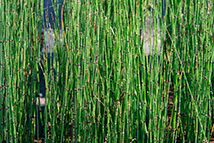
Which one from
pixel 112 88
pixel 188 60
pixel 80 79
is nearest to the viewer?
pixel 80 79

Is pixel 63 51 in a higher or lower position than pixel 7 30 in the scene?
lower

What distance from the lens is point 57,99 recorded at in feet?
5.66

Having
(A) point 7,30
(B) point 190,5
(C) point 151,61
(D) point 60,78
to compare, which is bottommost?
(D) point 60,78

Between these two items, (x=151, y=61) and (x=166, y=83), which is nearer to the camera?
(x=151, y=61)

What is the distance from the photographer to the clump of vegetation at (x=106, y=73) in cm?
159

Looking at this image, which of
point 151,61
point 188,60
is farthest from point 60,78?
point 188,60

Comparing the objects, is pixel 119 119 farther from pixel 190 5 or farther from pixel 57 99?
pixel 190 5

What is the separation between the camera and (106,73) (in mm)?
1648

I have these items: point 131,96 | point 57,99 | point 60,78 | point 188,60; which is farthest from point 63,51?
point 188,60

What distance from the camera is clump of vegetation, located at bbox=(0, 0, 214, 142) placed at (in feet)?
5.23

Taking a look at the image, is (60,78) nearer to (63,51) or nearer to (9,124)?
(63,51)

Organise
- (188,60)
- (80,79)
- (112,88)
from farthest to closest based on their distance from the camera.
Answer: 1. (188,60)
2. (112,88)
3. (80,79)

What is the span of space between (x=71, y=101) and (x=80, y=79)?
20cm

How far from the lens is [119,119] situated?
1.59m
